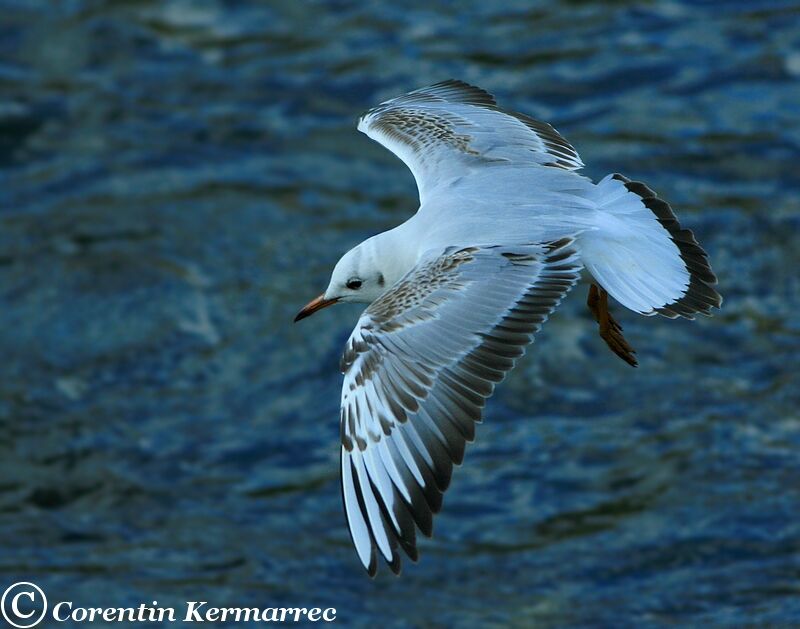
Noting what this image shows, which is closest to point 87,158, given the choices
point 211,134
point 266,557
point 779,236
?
point 211,134

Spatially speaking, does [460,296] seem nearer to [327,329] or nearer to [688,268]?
[688,268]

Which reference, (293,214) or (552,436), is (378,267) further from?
(293,214)

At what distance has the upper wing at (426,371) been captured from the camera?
5902 mm

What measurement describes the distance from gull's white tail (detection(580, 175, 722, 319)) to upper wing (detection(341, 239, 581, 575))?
180 mm

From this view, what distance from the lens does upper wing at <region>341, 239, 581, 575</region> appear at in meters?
5.90

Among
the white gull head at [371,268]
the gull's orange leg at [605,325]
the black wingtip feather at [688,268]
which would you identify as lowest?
the gull's orange leg at [605,325]

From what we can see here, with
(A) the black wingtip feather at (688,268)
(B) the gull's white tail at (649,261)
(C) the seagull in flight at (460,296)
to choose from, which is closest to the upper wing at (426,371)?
(C) the seagull in flight at (460,296)

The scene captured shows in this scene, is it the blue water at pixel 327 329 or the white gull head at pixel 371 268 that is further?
the blue water at pixel 327 329

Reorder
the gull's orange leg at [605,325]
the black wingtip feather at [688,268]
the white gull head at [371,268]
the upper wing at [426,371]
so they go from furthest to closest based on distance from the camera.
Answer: the gull's orange leg at [605,325], the white gull head at [371,268], the black wingtip feather at [688,268], the upper wing at [426,371]

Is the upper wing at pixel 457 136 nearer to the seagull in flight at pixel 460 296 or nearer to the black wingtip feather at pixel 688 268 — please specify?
the seagull in flight at pixel 460 296

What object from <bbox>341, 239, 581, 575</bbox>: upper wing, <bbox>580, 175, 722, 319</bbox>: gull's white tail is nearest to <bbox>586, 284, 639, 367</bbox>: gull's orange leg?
<bbox>580, 175, 722, 319</bbox>: gull's white tail

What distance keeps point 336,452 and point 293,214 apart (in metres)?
2.50

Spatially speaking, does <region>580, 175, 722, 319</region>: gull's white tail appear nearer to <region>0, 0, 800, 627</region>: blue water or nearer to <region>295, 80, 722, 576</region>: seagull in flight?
<region>295, 80, 722, 576</region>: seagull in flight

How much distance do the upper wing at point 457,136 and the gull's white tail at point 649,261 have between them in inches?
33.8
